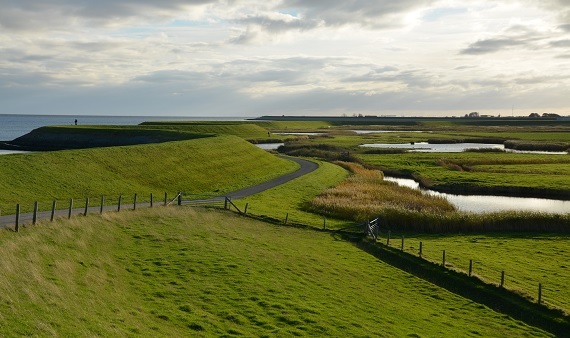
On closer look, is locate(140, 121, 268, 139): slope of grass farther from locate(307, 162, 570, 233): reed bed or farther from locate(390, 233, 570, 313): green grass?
locate(390, 233, 570, 313): green grass

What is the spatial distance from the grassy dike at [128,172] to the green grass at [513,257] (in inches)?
1212

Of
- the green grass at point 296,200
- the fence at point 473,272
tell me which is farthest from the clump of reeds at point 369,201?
the fence at point 473,272

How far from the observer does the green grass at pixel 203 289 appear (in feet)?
75.6

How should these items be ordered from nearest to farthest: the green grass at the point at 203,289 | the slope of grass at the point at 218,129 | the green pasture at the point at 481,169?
the green grass at the point at 203,289, the green pasture at the point at 481,169, the slope of grass at the point at 218,129

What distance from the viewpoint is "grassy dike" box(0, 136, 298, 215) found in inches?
2131

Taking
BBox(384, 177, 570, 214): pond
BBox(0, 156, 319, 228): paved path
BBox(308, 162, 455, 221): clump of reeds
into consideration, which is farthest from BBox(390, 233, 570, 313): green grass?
BBox(0, 156, 319, 228): paved path

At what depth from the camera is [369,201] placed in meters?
63.8

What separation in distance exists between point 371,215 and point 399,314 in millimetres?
26966

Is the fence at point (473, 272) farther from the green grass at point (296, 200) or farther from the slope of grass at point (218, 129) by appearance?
the slope of grass at point (218, 129)

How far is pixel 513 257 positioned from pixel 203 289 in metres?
26.9

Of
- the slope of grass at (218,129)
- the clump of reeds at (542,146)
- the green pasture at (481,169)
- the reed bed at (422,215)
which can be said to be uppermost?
the slope of grass at (218,129)

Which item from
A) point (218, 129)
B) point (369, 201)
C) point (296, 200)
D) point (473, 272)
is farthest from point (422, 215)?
point (218, 129)

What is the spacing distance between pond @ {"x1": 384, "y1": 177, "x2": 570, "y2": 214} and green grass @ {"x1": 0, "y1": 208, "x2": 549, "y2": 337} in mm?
32489

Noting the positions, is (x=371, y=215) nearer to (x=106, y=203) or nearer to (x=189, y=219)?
(x=189, y=219)
